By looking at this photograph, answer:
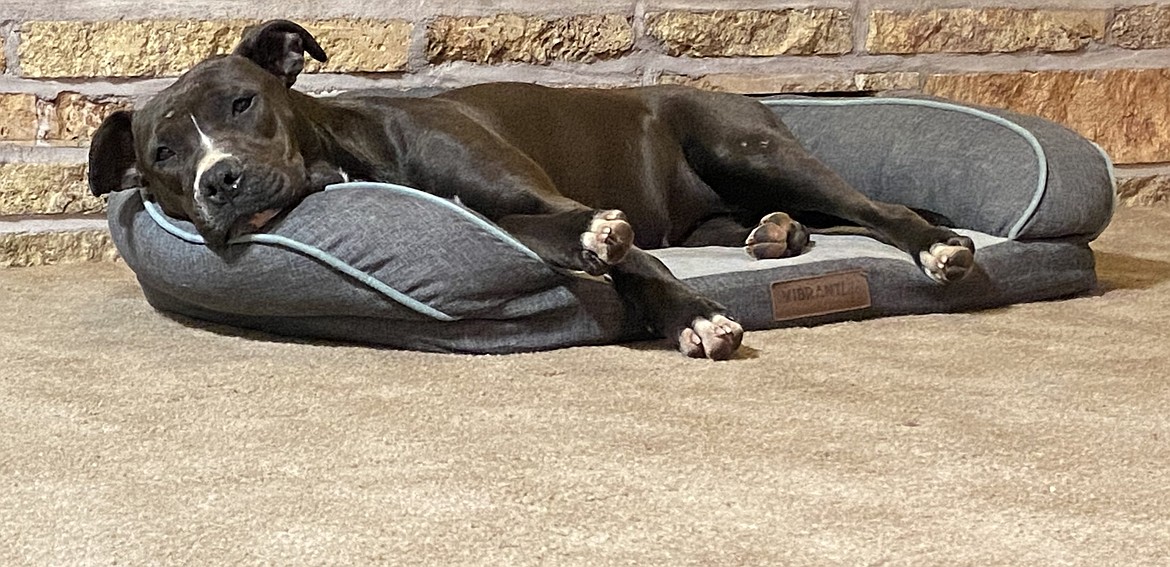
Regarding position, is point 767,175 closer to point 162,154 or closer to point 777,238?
point 777,238

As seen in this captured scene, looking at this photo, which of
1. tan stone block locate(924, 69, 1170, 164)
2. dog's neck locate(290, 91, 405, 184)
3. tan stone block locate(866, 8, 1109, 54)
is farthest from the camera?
tan stone block locate(924, 69, 1170, 164)

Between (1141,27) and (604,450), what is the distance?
2.83 meters

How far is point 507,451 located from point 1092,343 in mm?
1097

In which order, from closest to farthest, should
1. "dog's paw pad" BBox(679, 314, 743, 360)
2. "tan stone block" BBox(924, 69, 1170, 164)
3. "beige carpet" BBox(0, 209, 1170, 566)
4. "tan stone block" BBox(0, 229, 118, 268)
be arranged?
"beige carpet" BBox(0, 209, 1170, 566)
"dog's paw pad" BBox(679, 314, 743, 360)
"tan stone block" BBox(0, 229, 118, 268)
"tan stone block" BBox(924, 69, 1170, 164)

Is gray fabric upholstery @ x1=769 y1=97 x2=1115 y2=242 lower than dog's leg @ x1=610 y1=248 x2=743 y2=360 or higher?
higher

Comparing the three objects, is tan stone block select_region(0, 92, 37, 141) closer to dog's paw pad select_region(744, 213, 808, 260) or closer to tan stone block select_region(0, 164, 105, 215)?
tan stone block select_region(0, 164, 105, 215)

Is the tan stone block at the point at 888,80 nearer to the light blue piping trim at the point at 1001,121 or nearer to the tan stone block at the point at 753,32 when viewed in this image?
the tan stone block at the point at 753,32

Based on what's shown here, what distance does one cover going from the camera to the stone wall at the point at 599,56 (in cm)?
332

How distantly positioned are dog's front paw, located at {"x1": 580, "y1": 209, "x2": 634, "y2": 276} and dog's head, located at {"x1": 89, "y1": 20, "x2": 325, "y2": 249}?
1.80ft

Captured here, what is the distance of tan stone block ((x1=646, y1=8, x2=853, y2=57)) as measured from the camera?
3.61 metres

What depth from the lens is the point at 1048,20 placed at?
384 cm

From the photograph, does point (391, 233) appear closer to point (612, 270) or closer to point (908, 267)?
point (612, 270)

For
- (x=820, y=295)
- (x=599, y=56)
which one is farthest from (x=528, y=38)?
(x=820, y=295)

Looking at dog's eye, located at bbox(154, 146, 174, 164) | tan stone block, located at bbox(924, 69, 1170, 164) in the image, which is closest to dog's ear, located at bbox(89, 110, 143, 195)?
dog's eye, located at bbox(154, 146, 174, 164)
